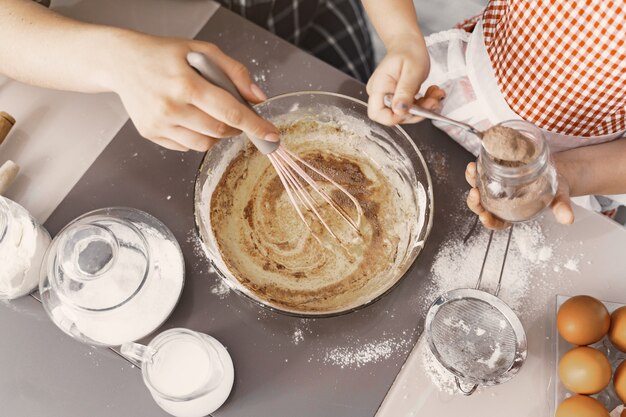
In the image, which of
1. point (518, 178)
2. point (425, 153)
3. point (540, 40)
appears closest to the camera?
point (518, 178)

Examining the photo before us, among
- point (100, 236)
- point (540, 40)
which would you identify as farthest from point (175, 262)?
point (540, 40)

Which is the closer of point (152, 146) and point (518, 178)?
point (518, 178)

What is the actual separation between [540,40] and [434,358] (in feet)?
1.55

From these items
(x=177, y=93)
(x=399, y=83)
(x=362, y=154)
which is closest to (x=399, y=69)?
(x=399, y=83)

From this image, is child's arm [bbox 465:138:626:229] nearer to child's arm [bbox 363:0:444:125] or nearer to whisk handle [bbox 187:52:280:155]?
child's arm [bbox 363:0:444:125]

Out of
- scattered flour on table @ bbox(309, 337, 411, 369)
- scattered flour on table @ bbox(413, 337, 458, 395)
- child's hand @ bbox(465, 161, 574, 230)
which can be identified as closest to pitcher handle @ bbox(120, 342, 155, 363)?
scattered flour on table @ bbox(309, 337, 411, 369)

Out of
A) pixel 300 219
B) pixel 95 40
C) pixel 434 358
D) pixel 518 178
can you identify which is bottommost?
pixel 434 358

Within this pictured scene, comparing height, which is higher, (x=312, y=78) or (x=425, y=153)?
(x=312, y=78)

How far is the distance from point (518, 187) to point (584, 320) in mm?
232

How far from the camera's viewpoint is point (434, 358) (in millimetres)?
837

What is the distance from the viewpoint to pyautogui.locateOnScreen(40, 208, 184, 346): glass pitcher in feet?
2.50

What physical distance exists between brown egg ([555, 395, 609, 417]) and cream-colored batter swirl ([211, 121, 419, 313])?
0.94 feet

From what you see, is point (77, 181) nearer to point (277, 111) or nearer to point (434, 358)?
point (277, 111)

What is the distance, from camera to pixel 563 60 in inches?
31.9
